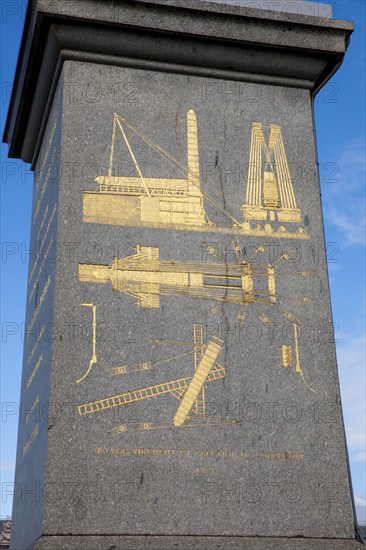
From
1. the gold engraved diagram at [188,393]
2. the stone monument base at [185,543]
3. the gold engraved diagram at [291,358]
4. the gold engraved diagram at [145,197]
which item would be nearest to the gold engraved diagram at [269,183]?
the gold engraved diagram at [145,197]

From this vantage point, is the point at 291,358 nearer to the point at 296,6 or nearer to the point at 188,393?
the point at 188,393

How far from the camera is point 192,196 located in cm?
598

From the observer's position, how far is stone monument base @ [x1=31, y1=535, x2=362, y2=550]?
4812 millimetres

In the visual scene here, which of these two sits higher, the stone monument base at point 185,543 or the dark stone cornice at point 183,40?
the dark stone cornice at point 183,40

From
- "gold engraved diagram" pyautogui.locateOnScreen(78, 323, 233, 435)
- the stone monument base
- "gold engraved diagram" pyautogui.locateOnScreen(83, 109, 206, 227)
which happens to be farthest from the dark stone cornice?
the stone monument base

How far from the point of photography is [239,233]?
600 centimetres

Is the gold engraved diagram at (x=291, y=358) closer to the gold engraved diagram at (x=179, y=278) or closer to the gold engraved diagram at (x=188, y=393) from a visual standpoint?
the gold engraved diagram at (x=179, y=278)

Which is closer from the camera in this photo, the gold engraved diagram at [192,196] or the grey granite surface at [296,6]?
the gold engraved diagram at [192,196]

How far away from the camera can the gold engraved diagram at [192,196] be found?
229 inches

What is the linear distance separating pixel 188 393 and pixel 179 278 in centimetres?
80

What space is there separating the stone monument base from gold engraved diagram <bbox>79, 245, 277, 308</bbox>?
1.51 metres

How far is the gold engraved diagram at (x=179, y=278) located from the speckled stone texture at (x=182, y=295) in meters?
0.01

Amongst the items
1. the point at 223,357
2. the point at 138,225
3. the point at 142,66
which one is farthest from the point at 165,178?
the point at 223,357

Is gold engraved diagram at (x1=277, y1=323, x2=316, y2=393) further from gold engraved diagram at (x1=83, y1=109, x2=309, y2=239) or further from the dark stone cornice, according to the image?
the dark stone cornice
